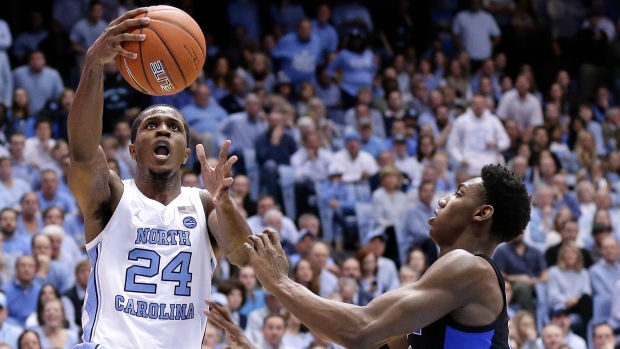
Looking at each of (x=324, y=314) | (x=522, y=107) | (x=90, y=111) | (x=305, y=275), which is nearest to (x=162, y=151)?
(x=90, y=111)

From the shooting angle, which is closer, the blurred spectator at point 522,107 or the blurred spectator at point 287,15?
the blurred spectator at point 522,107

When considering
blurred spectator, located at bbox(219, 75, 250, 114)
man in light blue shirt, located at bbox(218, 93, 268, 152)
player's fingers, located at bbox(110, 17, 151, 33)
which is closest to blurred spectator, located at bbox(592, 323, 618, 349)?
man in light blue shirt, located at bbox(218, 93, 268, 152)

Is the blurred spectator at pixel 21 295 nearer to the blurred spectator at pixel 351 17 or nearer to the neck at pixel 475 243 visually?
the neck at pixel 475 243

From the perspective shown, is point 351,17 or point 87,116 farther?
point 351,17

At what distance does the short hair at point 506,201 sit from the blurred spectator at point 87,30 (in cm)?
990

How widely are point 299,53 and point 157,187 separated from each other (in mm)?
10148

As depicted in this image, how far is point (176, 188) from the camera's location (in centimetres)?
529

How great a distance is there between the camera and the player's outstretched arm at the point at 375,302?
4.04 metres

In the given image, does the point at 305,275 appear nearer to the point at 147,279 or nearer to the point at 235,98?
the point at 235,98

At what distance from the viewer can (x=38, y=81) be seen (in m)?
12.8

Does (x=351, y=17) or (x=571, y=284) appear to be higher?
(x=571, y=284)

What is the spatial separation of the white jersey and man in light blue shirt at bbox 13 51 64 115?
8032 millimetres

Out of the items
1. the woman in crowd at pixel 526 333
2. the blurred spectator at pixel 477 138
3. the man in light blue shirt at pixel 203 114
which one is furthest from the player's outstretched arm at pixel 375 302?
the blurred spectator at pixel 477 138

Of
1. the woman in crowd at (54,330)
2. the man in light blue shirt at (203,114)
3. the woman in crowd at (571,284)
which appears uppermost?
the woman in crowd at (54,330)
